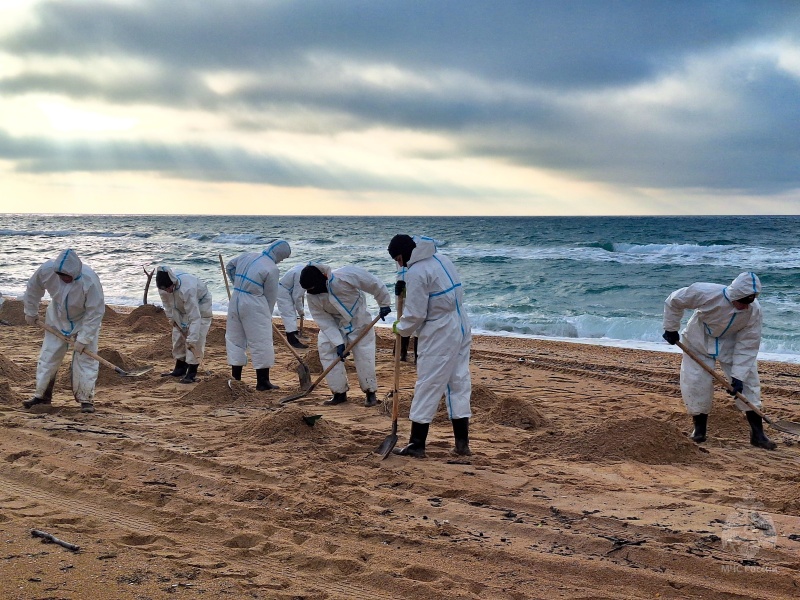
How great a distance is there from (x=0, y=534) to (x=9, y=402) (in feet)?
11.4

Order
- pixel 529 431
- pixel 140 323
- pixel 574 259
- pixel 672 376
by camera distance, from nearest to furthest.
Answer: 1. pixel 529 431
2. pixel 672 376
3. pixel 140 323
4. pixel 574 259

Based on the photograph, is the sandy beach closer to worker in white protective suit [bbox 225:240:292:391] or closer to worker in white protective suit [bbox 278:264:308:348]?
worker in white protective suit [bbox 225:240:292:391]

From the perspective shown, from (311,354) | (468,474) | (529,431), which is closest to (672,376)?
(529,431)

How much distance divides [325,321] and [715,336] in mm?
3600

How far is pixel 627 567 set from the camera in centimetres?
354

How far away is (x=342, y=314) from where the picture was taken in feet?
24.1

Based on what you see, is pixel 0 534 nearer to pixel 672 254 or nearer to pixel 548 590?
pixel 548 590

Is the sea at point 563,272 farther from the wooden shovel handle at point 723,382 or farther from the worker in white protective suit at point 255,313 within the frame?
the worker in white protective suit at point 255,313

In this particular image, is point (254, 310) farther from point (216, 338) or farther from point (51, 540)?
point (51, 540)

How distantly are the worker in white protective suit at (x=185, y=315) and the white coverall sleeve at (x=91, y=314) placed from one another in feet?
4.58

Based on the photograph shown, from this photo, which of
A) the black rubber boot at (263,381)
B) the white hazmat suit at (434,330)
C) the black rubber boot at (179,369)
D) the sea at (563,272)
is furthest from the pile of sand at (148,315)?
the white hazmat suit at (434,330)

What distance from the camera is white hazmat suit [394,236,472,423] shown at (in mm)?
5219

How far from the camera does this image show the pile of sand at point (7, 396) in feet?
22.2

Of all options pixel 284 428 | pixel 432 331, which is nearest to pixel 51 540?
pixel 284 428
